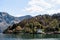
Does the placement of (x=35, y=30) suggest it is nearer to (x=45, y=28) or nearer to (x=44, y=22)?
(x=45, y=28)

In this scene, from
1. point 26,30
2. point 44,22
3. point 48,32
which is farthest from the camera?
point 44,22

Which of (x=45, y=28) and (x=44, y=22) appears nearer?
(x=45, y=28)

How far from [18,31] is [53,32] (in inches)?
1559

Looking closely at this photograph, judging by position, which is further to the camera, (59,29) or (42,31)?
(42,31)

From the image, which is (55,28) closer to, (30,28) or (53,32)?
(53,32)

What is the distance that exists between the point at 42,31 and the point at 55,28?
451 inches

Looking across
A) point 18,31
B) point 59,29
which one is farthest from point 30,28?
point 59,29

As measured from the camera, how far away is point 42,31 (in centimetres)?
16462

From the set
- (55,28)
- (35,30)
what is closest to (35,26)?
(35,30)

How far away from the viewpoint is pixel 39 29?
160 meters

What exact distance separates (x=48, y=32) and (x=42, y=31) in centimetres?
555

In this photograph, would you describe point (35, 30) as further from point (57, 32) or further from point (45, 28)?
point (57, 32)

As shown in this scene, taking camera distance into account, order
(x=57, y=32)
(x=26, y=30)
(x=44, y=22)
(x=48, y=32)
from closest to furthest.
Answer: (x=57, y=32)
(x=48, y=32)
(x=26, y=30)
(x=44, y=22)

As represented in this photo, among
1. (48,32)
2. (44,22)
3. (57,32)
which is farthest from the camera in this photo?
(44,22)
